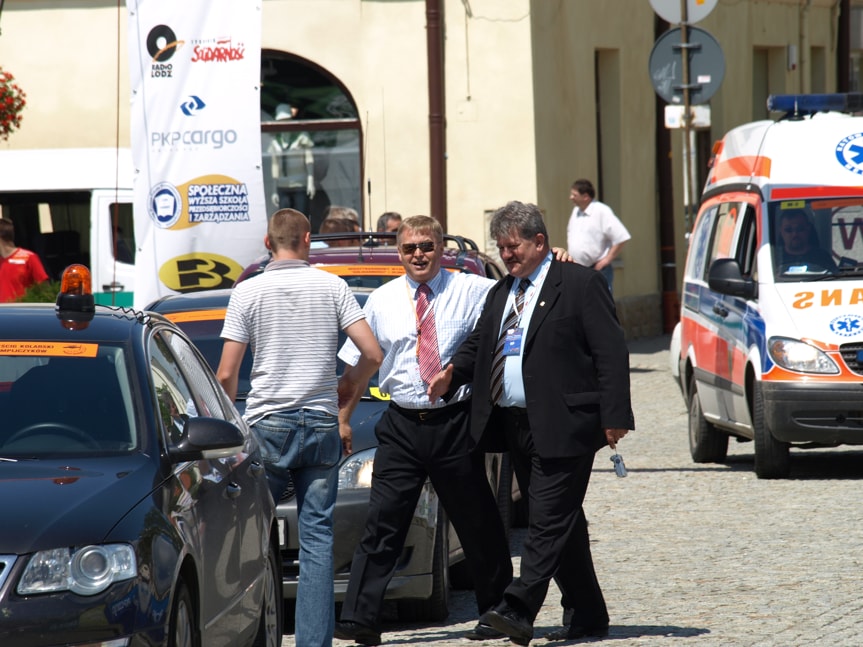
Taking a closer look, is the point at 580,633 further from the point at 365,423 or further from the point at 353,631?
the point at 365,423

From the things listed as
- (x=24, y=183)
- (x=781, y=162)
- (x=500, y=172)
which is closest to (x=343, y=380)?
(x=781, y=162)

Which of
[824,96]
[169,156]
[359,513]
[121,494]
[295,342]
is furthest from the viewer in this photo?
[824,96]

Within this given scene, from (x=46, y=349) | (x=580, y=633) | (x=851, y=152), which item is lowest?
(x=580, y=633)

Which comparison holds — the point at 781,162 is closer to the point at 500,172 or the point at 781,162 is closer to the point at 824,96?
the point at 824,96

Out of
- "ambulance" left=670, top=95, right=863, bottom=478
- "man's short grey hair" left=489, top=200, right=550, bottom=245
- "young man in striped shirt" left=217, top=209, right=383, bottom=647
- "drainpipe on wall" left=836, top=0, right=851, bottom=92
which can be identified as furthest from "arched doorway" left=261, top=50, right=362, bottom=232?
"drainpipe on wall" left=836, top=0, right=851, bottom=92

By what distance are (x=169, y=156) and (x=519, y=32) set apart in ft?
31.1

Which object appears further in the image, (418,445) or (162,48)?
(162,48)

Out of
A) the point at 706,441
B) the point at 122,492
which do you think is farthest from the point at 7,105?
the point at 122,492

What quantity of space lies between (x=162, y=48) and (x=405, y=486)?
554cm

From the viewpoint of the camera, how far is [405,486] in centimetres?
724

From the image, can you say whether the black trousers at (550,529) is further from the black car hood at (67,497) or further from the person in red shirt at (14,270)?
the person in red shirt at (14,270)

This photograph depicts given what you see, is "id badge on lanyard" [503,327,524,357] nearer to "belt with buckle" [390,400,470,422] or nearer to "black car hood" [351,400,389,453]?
"belt with buckle" [390,400,470,422]

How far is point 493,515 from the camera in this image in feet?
24.2

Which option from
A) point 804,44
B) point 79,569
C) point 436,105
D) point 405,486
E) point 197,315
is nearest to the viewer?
point 79,569
